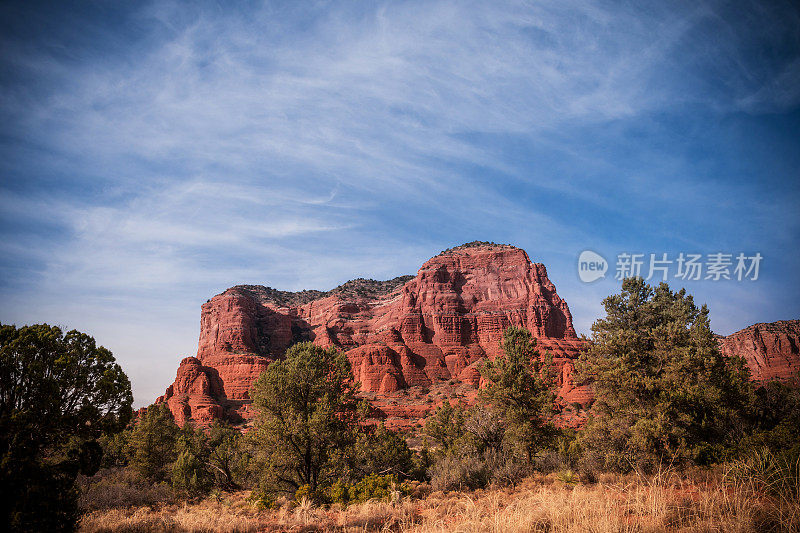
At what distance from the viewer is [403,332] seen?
11306 centimetres

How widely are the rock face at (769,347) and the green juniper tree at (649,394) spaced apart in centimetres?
9671

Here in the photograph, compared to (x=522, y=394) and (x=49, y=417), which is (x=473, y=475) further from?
(x=49, y=417)

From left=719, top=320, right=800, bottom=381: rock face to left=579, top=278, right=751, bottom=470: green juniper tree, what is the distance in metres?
96.7

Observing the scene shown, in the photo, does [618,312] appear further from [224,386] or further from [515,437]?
[224,386]

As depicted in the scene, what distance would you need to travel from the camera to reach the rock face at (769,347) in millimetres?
97188

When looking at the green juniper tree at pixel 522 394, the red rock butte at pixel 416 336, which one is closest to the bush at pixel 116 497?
the green juniper tree at pixel 522 394

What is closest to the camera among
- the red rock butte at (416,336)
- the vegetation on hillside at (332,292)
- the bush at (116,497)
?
the bush at (116,497)

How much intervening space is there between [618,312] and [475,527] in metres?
19.0

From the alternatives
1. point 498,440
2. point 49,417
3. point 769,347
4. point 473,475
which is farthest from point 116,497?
point 769,347

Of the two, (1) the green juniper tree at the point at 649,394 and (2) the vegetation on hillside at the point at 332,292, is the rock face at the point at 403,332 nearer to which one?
(2) the vegetation on hillside at the point at 332,292

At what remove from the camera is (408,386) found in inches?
3664

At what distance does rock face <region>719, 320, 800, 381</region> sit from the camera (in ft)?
319

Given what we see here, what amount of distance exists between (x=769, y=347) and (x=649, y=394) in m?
120

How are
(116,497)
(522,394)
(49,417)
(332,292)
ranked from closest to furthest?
(49,417), (116,497), (522,394), (332,292)
